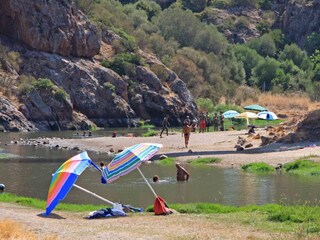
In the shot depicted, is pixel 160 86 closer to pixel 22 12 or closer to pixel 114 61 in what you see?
pixel 114 61

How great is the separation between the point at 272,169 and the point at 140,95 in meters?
60.9

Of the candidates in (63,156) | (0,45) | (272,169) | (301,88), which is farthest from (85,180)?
(301,88)

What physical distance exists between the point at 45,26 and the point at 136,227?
77683mm

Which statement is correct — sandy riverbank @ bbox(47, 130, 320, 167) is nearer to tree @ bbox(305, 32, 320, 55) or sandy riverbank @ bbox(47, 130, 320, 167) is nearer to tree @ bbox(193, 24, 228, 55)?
tree @ bbox(193, 24, 228, 55)

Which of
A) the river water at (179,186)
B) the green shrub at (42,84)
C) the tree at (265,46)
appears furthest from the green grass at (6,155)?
the tree at (265,46)

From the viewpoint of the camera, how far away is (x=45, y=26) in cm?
9550

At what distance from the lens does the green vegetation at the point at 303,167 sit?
37.4 meters

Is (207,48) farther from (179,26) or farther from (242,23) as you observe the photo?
(242,23)

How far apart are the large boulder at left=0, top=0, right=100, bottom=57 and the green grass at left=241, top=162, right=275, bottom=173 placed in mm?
57782

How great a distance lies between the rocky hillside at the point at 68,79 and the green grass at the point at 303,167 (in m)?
48.4

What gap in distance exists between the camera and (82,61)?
97562mm

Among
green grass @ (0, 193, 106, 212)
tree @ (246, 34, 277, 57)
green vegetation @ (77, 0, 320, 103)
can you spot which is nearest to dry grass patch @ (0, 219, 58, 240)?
green grass @ (0, 193, 106, 212)

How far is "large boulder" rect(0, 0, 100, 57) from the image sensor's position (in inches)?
3718

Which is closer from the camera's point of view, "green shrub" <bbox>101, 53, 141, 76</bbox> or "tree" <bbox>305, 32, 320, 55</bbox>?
"green shrub" <bbox>101, 53, 141, 76</bbox>
